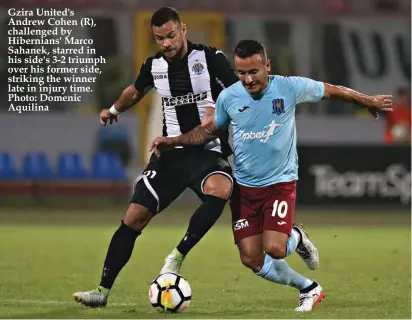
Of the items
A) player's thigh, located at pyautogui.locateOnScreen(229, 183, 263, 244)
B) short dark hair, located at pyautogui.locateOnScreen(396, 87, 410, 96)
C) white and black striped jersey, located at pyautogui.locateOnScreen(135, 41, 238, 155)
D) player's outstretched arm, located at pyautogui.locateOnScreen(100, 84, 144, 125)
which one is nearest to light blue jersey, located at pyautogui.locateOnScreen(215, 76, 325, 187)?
player's thigh, located at pyautogui.locateOnScreen(229, 183, 263, 244)

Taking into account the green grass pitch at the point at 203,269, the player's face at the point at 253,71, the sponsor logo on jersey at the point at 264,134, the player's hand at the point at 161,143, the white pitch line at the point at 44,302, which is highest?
the player's face at the point at 253,71

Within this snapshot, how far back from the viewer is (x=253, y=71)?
25.4ft

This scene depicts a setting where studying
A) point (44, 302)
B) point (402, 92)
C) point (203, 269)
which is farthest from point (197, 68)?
point (402, 92)

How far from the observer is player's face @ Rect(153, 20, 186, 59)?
8.09 m

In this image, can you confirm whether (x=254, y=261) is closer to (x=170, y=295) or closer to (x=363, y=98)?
(x=170, y=295)

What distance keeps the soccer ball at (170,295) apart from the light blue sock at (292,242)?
81 centimetres

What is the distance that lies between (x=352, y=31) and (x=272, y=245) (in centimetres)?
1772

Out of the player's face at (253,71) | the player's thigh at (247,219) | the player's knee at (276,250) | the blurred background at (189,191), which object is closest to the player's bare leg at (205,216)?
the player's thigh at (247,219)

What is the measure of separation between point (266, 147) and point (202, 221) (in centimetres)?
72

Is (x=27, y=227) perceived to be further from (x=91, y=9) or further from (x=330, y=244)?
(x=91, y=9)

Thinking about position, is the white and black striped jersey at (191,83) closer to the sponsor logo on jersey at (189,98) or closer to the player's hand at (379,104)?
the sponsor logo on jersey at (189,98)

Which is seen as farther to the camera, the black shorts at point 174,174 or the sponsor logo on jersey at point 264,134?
the black shorts at point 174,174

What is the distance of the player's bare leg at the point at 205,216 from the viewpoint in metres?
8.00

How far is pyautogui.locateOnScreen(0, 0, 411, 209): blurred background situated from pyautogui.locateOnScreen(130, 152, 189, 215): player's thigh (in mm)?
12576
